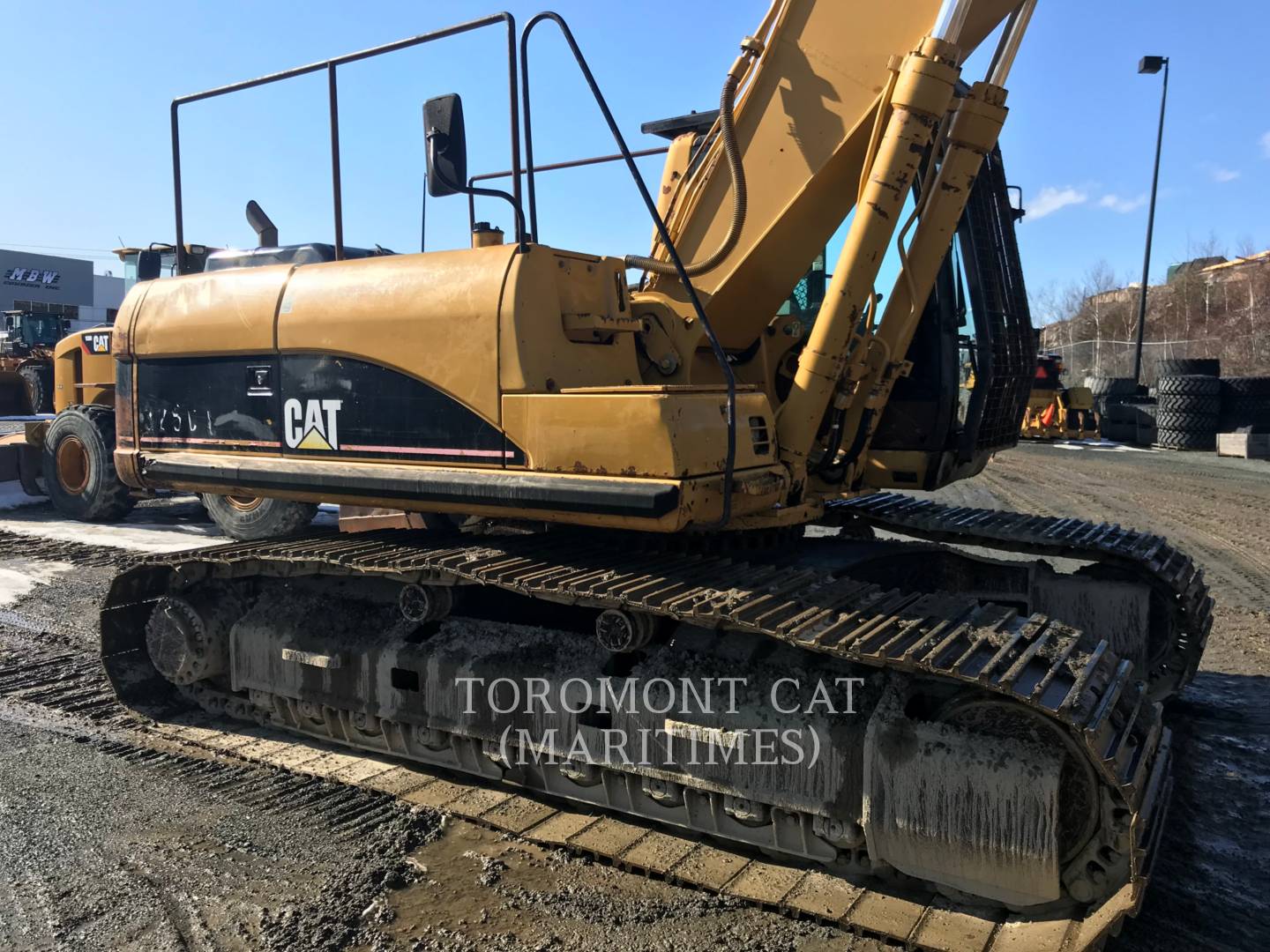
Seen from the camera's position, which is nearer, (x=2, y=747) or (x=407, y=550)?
(x=407, y=550)

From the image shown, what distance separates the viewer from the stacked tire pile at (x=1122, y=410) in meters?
19.4

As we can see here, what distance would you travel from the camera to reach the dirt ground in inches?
119

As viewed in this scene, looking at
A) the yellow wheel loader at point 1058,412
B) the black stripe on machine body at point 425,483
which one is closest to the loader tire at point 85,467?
the black stripe on machine body at point 425,483

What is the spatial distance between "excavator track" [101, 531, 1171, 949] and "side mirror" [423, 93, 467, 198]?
141cm

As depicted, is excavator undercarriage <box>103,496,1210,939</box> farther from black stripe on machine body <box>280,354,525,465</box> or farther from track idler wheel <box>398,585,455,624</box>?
black stripe on machine body <box>280,354,525,465</box>

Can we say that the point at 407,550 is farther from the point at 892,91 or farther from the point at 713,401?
the point at 892,91

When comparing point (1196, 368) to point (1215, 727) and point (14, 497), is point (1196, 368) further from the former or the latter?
point (14, 497)

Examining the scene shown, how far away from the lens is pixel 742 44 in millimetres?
4246

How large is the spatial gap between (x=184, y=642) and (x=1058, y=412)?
18.8 meters

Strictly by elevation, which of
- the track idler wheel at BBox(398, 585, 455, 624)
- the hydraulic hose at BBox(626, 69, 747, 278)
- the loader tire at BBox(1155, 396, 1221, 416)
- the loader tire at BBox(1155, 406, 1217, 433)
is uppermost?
the hydraulic hose at BBox(626, 69, 747, 278)

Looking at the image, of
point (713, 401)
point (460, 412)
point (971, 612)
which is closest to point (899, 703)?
point (971, 612)

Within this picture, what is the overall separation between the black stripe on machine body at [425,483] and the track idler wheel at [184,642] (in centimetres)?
64

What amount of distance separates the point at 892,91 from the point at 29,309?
24.9m

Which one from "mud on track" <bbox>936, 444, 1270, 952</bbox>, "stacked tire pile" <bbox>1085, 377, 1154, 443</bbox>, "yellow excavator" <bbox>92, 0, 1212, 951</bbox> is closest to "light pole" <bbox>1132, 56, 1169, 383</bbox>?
"stacked tire pile" <bbox>1085, 377, 1154, 443</bbox>
